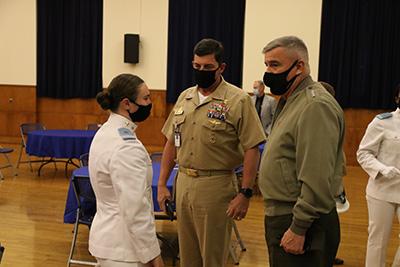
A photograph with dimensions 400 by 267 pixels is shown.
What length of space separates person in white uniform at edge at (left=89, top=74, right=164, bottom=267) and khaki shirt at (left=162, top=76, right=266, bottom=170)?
0.78 meters

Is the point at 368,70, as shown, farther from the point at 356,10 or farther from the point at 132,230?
the point at 132,230

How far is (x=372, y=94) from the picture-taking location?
9648 millimetres

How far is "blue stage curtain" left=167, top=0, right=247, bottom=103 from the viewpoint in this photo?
33.8 feet

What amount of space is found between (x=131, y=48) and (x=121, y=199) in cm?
907

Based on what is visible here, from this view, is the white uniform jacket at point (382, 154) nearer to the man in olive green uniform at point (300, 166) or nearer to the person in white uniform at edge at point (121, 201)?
the man in olive green uniform at point (300, 166)

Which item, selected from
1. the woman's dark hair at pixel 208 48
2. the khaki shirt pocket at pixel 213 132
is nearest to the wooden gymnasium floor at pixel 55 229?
the khaki shirt pocket at pixel 213 132

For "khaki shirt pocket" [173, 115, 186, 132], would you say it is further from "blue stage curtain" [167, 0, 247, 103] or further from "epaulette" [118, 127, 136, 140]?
"blue stage curtain" [167, 0, 247, 103]

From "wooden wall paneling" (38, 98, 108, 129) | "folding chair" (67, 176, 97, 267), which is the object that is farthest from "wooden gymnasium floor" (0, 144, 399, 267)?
"wooden wall paneling" (38, 98, 108, 129)

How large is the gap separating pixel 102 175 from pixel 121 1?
31.0ft

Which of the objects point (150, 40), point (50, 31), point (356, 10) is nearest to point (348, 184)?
point (356, 10)

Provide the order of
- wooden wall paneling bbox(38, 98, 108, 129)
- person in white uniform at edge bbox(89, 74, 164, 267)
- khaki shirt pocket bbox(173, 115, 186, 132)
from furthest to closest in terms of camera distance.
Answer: wooden wall paneling bbox(38, 98, 108, 129), khaki shirt pocket bbox(173, 115, 186, 132), person in white uniform at edge bbox(89, 74, 164, 267)

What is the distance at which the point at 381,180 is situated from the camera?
3398mm

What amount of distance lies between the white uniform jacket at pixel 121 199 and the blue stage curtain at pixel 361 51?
8.43 m

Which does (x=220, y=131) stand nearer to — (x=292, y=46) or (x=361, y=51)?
(x=292, y=46)
